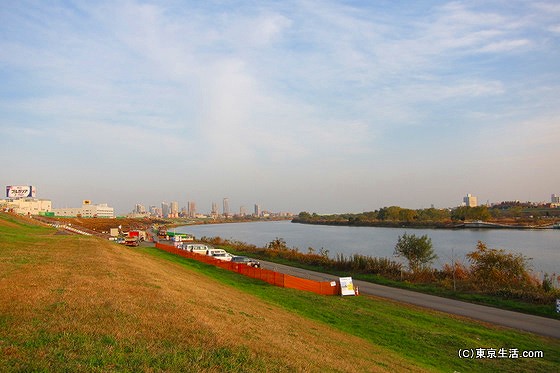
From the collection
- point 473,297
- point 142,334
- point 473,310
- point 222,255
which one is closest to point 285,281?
point 473,310

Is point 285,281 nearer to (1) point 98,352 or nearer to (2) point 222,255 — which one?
(2) point 222,255

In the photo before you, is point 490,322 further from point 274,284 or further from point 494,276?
point 274,284

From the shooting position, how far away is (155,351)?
24.1 feet


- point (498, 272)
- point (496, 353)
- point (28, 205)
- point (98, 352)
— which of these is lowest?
point (496, 353)

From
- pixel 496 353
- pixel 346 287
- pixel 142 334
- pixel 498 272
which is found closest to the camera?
pixel 142 334

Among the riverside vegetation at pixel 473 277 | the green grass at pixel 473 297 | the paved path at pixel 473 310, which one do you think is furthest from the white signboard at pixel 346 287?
the riverside vegetation at pixel 473 277

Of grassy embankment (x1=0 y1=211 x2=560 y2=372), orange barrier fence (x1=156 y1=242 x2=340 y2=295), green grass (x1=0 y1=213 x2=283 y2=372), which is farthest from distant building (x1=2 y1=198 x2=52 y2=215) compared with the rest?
green grass (x1=0 y1=213 x2=283 y2=372)

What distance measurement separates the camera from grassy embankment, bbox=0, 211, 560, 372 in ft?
23.2

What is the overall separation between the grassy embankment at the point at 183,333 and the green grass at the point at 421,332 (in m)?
0.05

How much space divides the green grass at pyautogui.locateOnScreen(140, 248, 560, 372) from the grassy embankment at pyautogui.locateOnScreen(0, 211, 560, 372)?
5 centimetres

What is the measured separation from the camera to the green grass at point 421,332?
13031 millimetres

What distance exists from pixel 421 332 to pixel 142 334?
1120 centimetres

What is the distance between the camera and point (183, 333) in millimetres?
8641

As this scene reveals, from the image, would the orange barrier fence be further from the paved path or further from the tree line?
the tree line
